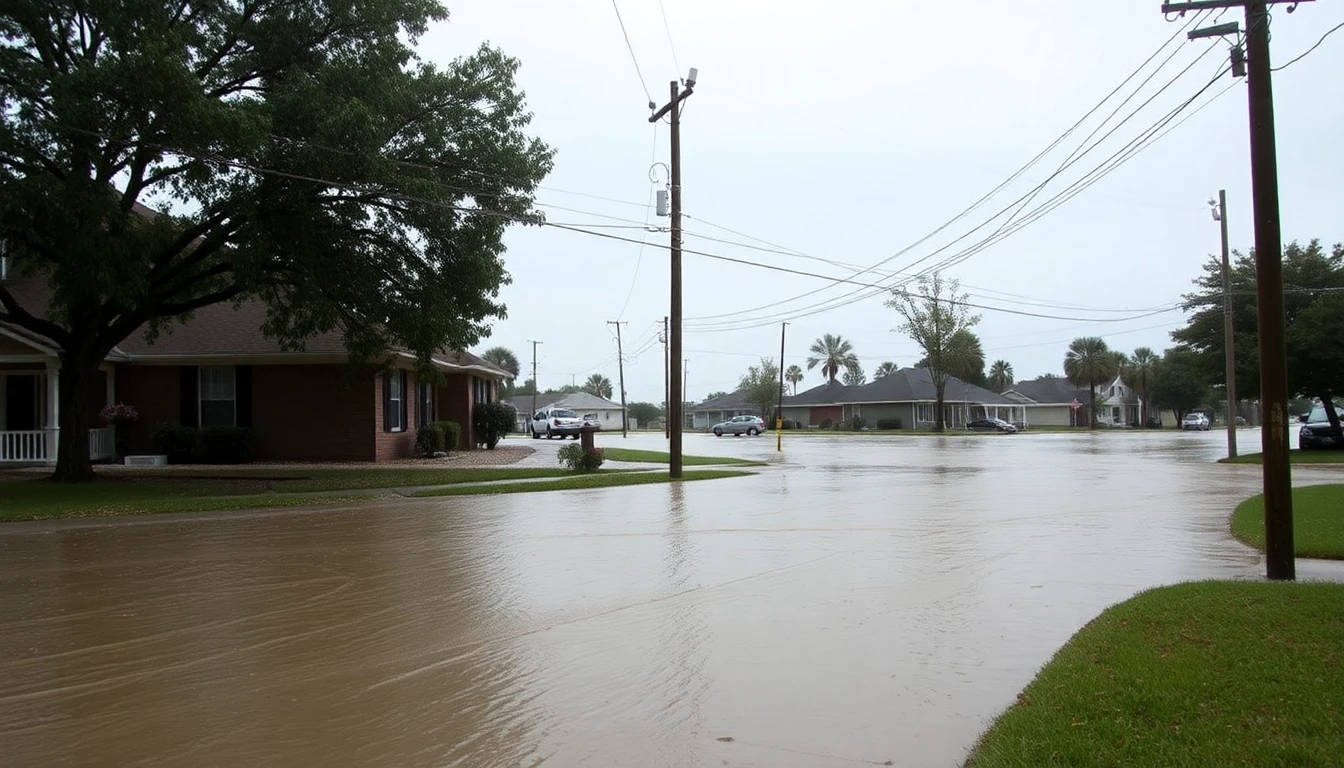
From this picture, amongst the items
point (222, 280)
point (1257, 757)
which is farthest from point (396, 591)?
point (222, 280)

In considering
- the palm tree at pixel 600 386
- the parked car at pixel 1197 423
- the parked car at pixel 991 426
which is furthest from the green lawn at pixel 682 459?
the palm tree at pixel 600 386

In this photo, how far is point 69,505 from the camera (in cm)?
1631

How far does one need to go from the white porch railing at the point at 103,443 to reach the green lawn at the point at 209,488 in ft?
14.6

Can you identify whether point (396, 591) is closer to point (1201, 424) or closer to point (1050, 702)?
point (1050, 702)

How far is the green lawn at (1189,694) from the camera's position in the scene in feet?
14.7

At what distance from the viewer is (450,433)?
3186cm

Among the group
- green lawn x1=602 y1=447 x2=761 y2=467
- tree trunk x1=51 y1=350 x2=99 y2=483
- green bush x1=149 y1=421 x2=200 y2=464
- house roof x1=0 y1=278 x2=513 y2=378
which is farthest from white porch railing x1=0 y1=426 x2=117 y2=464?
green lawn x1=602 y1=447 x2=761 y2=467

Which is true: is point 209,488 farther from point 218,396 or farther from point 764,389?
point 764,389

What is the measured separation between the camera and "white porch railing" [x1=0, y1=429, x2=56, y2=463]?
986 inches

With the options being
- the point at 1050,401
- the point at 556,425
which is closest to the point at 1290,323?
the point at 556,425

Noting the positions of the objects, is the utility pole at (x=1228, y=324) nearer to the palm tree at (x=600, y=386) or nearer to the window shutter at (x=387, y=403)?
the window shutter at (x=387, y=403)

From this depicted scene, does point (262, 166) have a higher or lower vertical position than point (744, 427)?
higher

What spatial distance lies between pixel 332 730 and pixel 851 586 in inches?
215

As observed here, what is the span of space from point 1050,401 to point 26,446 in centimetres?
9528
